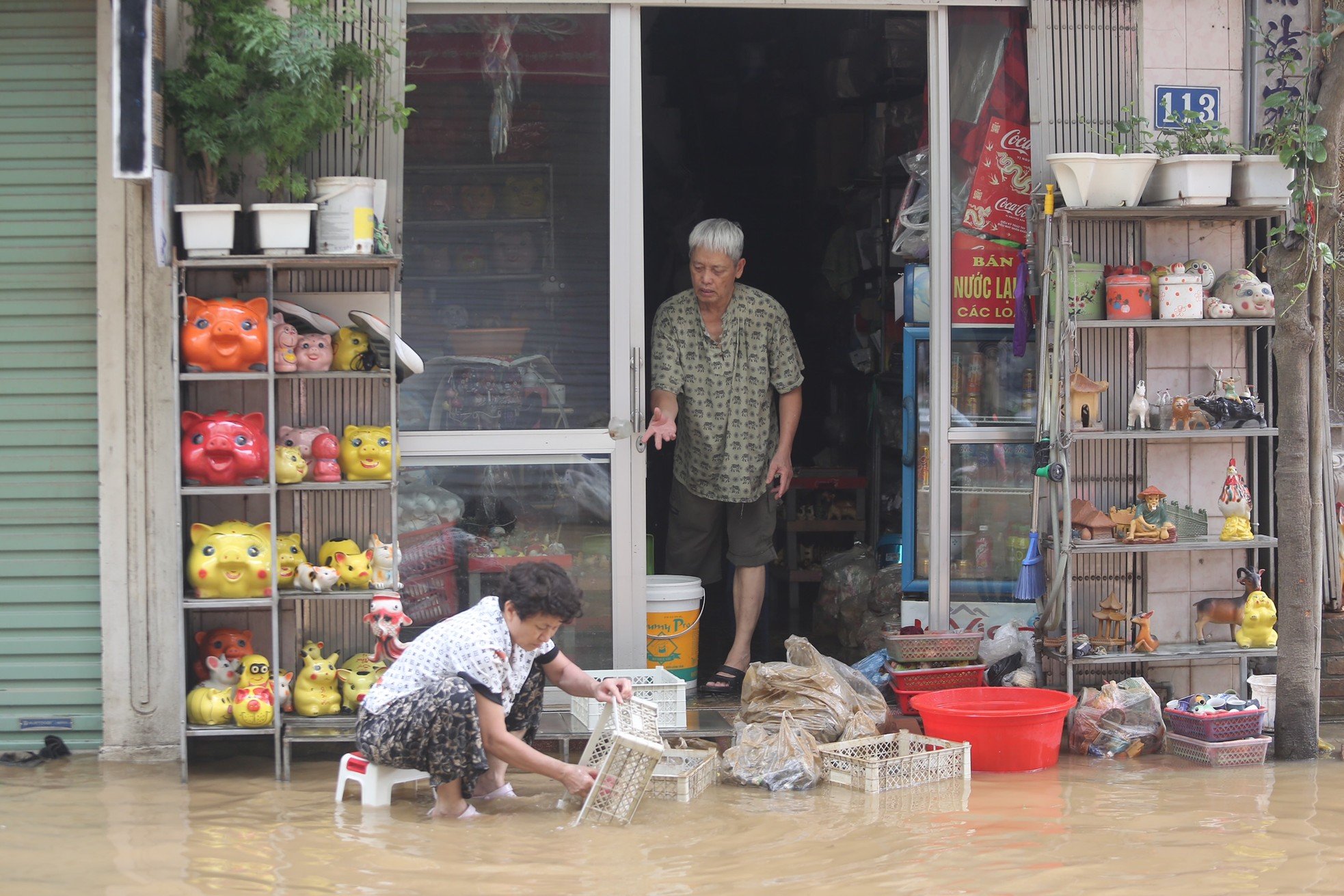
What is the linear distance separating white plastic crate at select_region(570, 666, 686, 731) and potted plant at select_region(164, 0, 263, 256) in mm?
2362

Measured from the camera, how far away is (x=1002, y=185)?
634 centimetres

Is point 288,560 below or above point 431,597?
above

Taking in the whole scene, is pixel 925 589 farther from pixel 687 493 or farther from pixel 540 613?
pixel 540 613

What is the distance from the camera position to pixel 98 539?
5766 mm

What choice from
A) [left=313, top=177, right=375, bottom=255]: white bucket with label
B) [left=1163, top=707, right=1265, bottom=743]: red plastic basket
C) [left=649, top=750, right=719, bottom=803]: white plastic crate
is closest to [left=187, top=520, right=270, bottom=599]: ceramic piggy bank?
[left=313, top=177, right=375, bottom=255]: white bucket with label

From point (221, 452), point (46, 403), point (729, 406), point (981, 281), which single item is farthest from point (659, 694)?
point (46, 403)

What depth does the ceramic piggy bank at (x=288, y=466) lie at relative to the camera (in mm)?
5520

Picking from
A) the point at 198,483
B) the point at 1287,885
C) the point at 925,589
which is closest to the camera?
the point at 1287,885

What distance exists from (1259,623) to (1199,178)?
1.95m

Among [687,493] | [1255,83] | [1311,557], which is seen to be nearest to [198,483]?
[687,493]

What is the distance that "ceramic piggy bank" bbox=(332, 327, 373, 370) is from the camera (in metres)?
5.68

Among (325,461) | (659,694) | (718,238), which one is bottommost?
(659,694)

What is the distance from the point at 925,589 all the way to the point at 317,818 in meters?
3.24

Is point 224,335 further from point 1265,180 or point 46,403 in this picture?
point 1265,180
